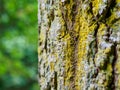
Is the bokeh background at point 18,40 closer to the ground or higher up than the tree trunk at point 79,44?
closer to the ground

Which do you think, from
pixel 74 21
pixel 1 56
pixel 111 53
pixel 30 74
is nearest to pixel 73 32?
pixel 74 21

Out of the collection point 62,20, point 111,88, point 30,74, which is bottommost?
point 30,74

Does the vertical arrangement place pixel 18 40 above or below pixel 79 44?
below

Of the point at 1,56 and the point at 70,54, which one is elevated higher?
the point at 70,54

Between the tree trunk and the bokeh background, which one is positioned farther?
the bokeh background

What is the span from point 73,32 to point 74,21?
2 cm

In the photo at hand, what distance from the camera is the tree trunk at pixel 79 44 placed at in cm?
106

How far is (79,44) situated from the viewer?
1132 mm

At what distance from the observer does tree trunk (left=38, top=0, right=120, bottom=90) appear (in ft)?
3.47

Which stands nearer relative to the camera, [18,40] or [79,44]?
[79,44]

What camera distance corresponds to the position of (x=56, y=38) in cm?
117

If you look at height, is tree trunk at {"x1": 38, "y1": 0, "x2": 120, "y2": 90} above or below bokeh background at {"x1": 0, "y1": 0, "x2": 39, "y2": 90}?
above

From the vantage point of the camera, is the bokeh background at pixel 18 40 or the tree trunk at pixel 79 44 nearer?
the tree trunk at pixel 79 44

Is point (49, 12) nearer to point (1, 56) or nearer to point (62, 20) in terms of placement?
point (62, 20)
